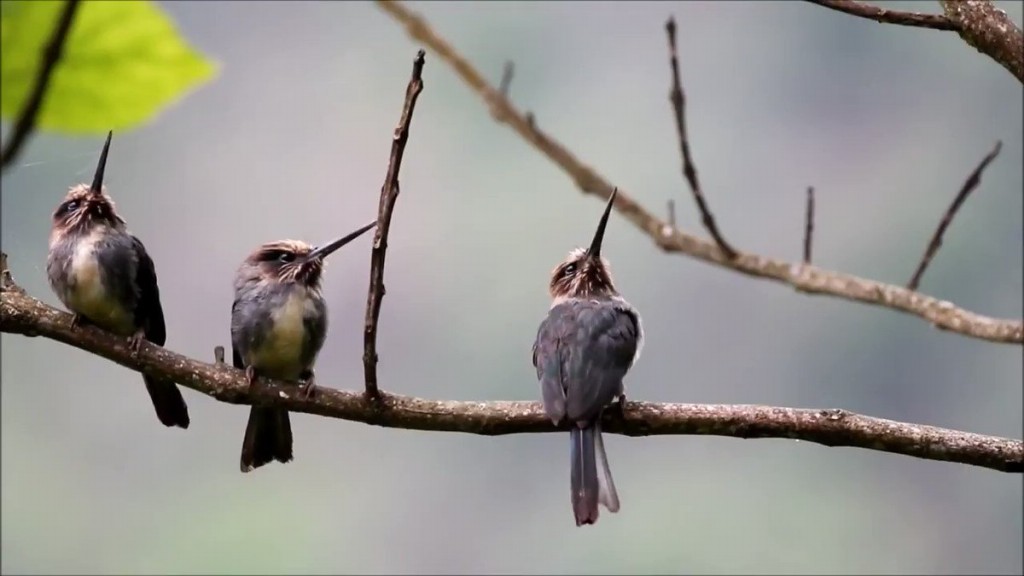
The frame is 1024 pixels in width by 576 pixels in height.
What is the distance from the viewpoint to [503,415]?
1.74 m

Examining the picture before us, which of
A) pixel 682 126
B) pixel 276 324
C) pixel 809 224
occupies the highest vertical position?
pixel 682 126

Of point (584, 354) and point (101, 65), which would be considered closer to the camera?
point (101, 65)

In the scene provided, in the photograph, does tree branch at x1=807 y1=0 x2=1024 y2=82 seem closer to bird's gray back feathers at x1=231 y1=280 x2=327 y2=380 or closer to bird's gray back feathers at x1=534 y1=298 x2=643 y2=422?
bird's gray back feathers at x1=534 y1=298 x2=643 y2=422

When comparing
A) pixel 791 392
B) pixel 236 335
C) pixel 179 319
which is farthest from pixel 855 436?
pixel 791 392

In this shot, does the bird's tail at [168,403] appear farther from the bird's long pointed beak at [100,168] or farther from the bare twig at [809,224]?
the bare twig at [809,224]

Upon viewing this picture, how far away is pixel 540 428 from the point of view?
1.82 m

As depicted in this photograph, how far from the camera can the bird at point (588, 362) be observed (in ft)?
6.02

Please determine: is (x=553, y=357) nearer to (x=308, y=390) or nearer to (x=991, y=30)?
(x=308, y=390)

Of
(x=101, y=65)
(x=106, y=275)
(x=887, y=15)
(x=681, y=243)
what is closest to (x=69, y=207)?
(x=106, y=275)

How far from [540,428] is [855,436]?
1.58 feet

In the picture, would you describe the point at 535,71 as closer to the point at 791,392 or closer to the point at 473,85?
the point at 791,392

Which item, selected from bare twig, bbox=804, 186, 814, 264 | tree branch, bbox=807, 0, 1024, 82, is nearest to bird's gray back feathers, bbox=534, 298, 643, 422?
bare twig, bbox=804, 186, 814, 264

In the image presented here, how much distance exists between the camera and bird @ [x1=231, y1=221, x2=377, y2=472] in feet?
7.04

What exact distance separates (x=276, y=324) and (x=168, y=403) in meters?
0.27
